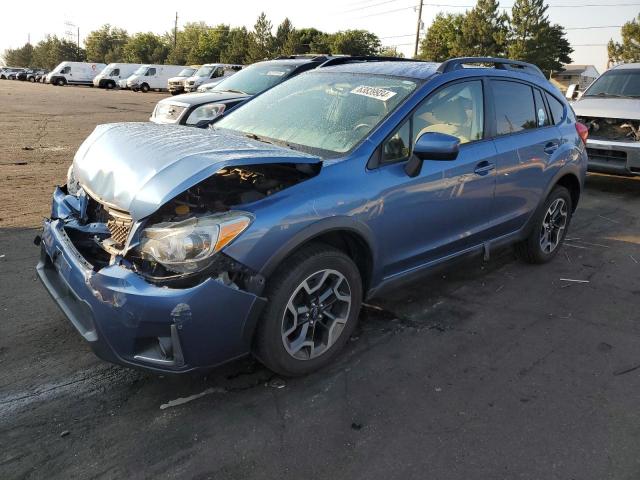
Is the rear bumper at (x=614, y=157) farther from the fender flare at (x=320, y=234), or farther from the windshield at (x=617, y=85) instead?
the fender flare at (x=320, y=234)

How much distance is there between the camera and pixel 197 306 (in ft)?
8.20

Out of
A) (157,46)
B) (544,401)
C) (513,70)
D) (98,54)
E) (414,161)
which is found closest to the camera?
(544,401)

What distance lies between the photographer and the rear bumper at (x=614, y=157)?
26.9 ft

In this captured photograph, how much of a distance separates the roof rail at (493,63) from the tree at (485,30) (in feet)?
226

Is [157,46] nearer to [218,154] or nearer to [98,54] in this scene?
[98,54]

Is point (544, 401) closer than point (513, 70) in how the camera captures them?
Yes

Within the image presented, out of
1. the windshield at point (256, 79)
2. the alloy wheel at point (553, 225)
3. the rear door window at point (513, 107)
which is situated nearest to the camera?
the rear door window at point (513, 107)

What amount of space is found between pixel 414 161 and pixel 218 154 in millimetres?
1268

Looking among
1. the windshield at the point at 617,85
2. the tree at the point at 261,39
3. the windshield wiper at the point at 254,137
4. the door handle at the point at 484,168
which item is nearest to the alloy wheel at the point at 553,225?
the door handle at the point at 484,168

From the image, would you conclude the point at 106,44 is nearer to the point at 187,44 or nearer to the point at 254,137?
the point at 187,44

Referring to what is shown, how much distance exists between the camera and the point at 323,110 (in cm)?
380

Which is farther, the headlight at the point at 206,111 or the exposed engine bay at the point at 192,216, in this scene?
the headlight at the point at 206,111

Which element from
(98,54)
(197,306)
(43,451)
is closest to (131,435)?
(43,451)

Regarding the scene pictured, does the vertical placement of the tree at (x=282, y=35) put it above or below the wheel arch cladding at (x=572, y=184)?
above
